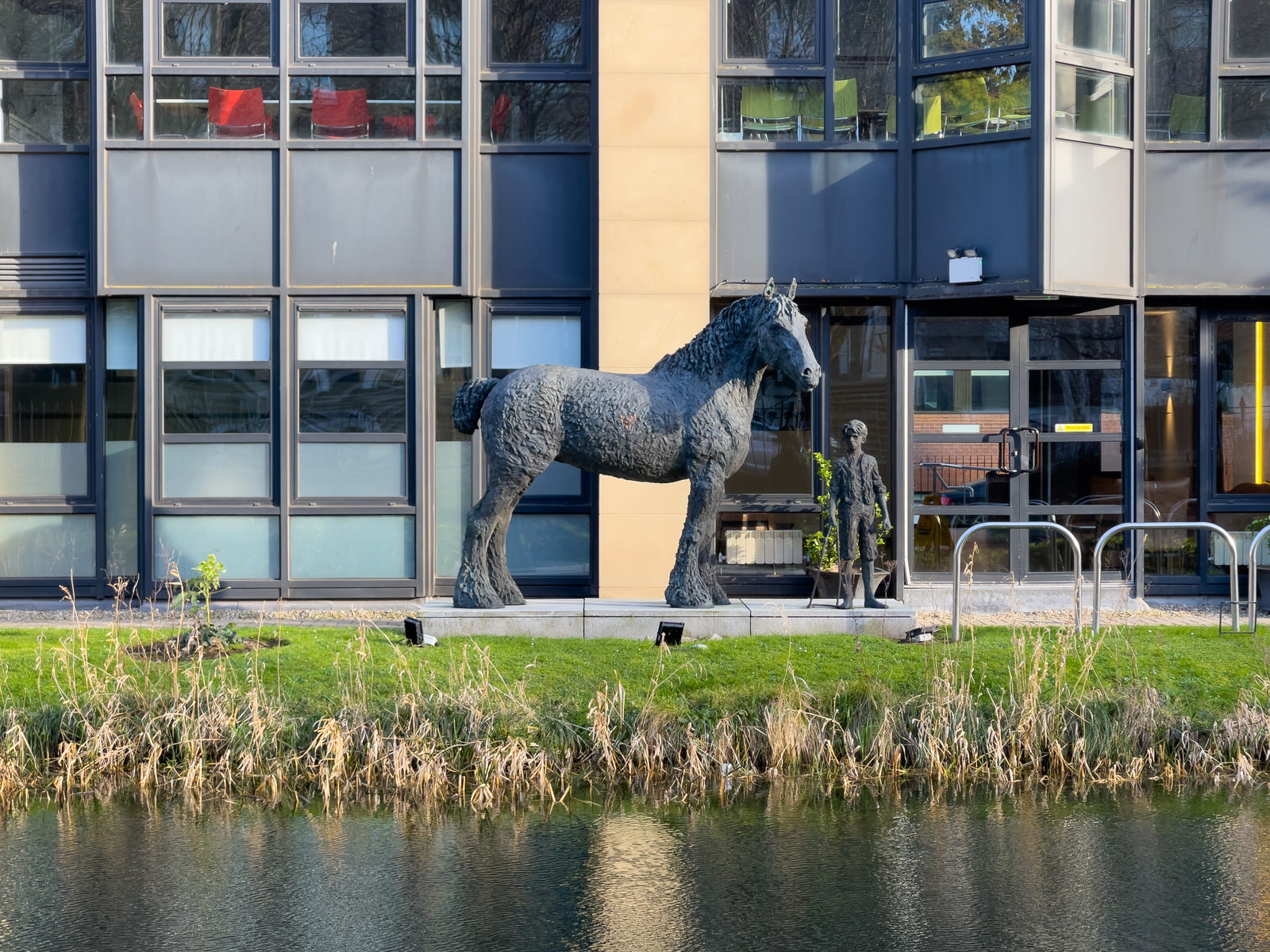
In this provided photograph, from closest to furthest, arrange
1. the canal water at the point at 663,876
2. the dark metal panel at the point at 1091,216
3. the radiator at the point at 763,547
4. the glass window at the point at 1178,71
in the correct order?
1. the canal water at the point at 663,876
2. the dark metal panel at the point at 1091,216
3. the glass window at the point at 1178,71
4. the radiator at the point at 763,547

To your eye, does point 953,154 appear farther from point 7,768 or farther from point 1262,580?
point 7,768

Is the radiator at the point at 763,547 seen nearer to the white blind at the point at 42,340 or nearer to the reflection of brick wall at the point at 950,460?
the reflection of brick wall at the point at 950,460

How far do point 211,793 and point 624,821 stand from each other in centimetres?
232

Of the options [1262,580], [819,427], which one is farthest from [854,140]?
[1262,580]

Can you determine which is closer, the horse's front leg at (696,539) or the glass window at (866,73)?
the horse's front leg at (696,539)

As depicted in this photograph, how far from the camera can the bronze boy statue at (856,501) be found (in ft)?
33.7

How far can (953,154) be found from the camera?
13.0 m

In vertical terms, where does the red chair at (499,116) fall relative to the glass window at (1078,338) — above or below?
above

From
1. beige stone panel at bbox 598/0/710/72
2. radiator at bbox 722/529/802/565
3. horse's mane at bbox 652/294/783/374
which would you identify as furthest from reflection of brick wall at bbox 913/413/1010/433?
beige stone panel at bbox 598/0/710/72

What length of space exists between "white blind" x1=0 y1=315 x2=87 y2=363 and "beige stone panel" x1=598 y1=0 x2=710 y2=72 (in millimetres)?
5743

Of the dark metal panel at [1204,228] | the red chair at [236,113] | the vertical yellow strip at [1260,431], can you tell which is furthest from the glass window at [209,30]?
the vertical yellow strip at [1260,431]

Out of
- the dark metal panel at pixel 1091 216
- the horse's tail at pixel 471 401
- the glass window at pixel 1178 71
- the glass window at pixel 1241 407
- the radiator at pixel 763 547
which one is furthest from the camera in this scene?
the glass window at pixel 1241 407

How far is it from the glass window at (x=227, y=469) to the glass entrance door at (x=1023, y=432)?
6.28 metres

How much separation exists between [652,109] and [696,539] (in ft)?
16.3
